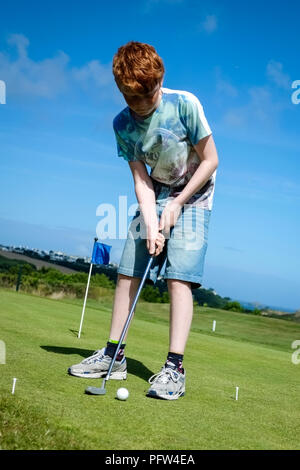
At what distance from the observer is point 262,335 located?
44.4 feet

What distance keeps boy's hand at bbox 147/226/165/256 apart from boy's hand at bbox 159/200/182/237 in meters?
0.06

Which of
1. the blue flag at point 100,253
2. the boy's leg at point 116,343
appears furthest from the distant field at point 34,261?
the boy's leg at point 116,343

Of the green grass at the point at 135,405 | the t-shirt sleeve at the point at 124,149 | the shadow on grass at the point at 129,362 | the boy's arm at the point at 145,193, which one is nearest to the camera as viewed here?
the green grass at the point at 135,405

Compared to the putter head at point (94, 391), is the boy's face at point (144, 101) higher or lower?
higher

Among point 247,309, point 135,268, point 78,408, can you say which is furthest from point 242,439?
point 247,309

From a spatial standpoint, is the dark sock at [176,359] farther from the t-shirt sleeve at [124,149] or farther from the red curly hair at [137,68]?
the red curly hair at [137,68]

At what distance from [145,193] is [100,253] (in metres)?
4.06

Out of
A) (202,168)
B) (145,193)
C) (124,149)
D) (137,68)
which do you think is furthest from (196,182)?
(137,68)

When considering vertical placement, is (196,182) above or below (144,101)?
below

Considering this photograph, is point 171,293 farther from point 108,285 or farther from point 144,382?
point 108,285

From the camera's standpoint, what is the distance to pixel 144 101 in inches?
145

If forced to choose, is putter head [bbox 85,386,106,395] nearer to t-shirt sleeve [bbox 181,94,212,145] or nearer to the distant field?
t-shirt sleeve [bbox 181,94,212,145]

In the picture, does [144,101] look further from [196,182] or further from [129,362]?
[129,362]

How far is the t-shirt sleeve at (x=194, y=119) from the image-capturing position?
380 centimetres
